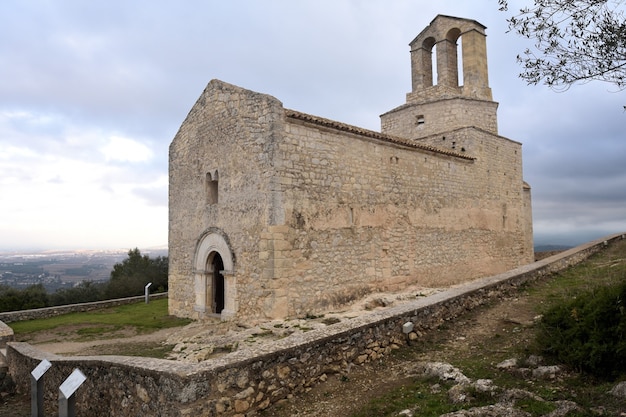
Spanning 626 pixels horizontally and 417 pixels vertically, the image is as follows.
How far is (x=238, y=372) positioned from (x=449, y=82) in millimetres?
15872

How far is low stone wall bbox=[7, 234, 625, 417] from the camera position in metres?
4.58

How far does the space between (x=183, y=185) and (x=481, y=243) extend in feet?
35.8

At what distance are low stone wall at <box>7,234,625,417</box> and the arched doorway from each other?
512 cm

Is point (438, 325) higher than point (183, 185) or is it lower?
lower

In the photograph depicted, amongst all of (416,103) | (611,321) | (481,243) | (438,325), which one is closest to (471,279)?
(481,243)

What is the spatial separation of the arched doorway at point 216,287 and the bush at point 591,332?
29.2ft

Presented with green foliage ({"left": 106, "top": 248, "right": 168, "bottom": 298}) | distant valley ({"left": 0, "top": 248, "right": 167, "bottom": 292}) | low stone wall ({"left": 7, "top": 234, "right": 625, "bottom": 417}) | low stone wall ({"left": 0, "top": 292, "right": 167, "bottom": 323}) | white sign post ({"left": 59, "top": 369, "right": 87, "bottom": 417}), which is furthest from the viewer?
distant valley ({"left": 0, "top": 248, "right": 167, "bottom": 292})

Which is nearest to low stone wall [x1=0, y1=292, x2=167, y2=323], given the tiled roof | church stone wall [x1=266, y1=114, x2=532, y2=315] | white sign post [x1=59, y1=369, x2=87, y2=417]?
church stone wall [x1=266, y1=114, x2=532, y2=315]

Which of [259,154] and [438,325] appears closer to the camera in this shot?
[438,325]

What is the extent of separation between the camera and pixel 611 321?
493 cm

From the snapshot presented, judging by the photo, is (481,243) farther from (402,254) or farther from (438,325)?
(438,325)

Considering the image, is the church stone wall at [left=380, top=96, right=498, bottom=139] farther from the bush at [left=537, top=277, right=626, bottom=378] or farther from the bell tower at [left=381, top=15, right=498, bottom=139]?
the bush at [left=537, top=277, right=626, bottom=378]

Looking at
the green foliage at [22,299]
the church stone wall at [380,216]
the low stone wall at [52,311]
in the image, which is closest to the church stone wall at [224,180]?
the church stone wall at [380,216]

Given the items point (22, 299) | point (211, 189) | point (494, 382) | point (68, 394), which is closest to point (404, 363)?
point (494, 382)
